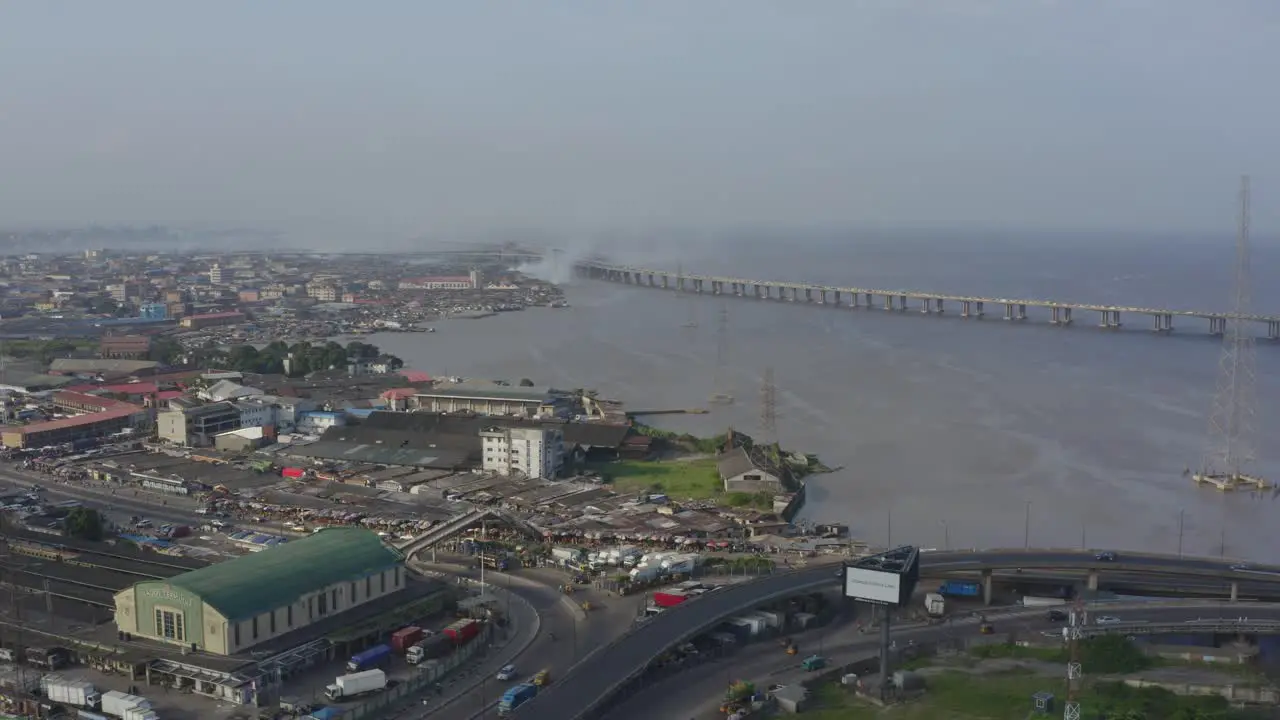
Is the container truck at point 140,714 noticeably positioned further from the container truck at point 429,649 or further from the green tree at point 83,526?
the green tree at point 83,526

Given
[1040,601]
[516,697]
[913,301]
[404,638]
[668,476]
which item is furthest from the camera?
[913,301]

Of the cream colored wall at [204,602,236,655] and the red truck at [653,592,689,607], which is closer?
the cream colored wall at [204,602,236,655]

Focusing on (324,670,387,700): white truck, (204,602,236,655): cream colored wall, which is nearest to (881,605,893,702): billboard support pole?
(324,670,387,700): white truck

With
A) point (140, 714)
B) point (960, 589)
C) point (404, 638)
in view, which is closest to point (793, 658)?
point (960, 589)

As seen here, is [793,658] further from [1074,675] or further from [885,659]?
[1074,675]

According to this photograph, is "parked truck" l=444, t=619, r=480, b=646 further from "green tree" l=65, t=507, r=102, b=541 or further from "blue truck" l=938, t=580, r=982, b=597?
"green tree" l=65, t=507, r=102, b=541

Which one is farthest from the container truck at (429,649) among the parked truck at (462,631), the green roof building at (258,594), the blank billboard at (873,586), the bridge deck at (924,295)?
the bridge deck at (924,295)
